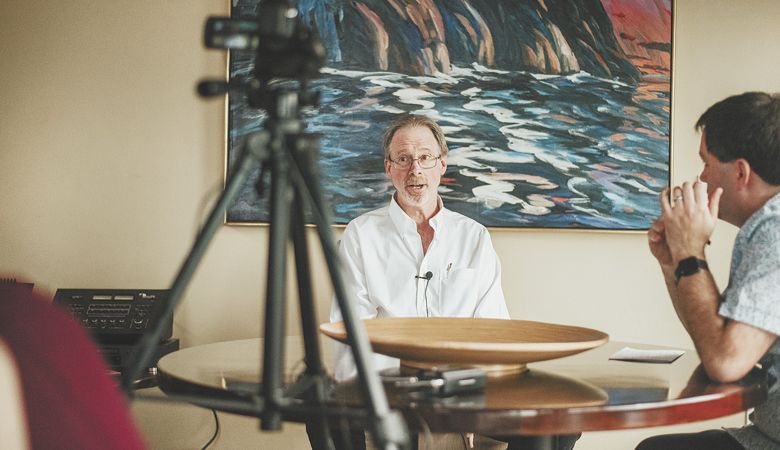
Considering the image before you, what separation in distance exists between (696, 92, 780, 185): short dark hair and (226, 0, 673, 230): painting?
1334mm

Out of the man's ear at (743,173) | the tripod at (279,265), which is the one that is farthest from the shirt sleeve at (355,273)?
the tripod at (279,265)

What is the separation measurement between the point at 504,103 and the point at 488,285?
810mm

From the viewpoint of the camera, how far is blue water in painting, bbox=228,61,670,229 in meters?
3.06

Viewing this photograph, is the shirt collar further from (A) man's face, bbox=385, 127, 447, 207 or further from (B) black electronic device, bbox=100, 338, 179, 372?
(B) black electronic device, bbox=100, 338, 179, 372

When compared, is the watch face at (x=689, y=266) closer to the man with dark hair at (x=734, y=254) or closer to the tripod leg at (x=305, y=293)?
the man with dark hair at (x=734, y=254)

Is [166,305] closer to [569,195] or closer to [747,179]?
[747,179]

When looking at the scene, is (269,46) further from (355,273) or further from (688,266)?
(355,273)

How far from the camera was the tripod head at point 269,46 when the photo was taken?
1.10 meters

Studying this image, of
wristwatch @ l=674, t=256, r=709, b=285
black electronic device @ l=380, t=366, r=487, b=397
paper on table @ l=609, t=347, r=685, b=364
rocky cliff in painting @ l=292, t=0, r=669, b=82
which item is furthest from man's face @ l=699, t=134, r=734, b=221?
rocky cliff in painting @ l=292, t=0, r=669, b=82

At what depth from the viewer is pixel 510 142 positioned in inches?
123

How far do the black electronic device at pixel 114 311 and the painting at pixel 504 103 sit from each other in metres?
0.51

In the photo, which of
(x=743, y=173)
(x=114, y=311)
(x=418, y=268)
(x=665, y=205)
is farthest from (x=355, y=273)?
(x=743, y=173)

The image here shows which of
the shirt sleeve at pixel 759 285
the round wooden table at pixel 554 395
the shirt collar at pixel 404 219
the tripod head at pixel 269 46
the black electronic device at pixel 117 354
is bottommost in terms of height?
the black electronic device at pixel 117 354

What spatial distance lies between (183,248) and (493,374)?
1.90 meters
